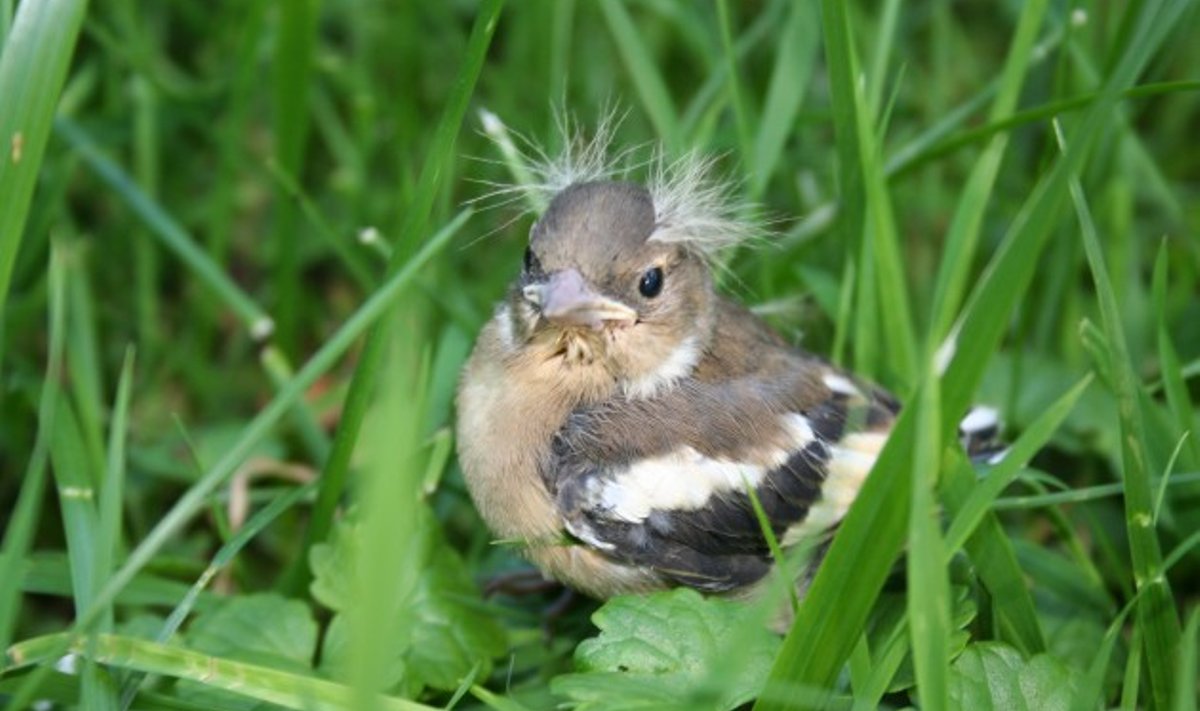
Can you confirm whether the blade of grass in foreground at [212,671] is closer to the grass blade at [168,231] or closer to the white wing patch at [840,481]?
the white wing patch at [840,481]

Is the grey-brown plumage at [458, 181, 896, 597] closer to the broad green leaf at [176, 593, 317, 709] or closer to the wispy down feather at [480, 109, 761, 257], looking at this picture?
the wispy down feather at [480, 109, 761, 257]

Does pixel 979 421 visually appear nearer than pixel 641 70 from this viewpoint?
Yes

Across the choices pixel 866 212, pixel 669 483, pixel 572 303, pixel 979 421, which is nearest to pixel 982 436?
pixel 979 421

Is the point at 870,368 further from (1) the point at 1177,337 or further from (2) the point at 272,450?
(2) the point at 272,450

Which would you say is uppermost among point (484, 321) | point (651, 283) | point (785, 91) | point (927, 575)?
point (785, 91)

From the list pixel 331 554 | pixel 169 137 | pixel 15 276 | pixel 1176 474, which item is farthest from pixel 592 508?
pixel 169 137

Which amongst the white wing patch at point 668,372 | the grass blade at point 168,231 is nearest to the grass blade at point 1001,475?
the white wing patch at point 668,372

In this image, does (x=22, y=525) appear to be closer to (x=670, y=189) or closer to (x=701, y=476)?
(x=701, y=476)
